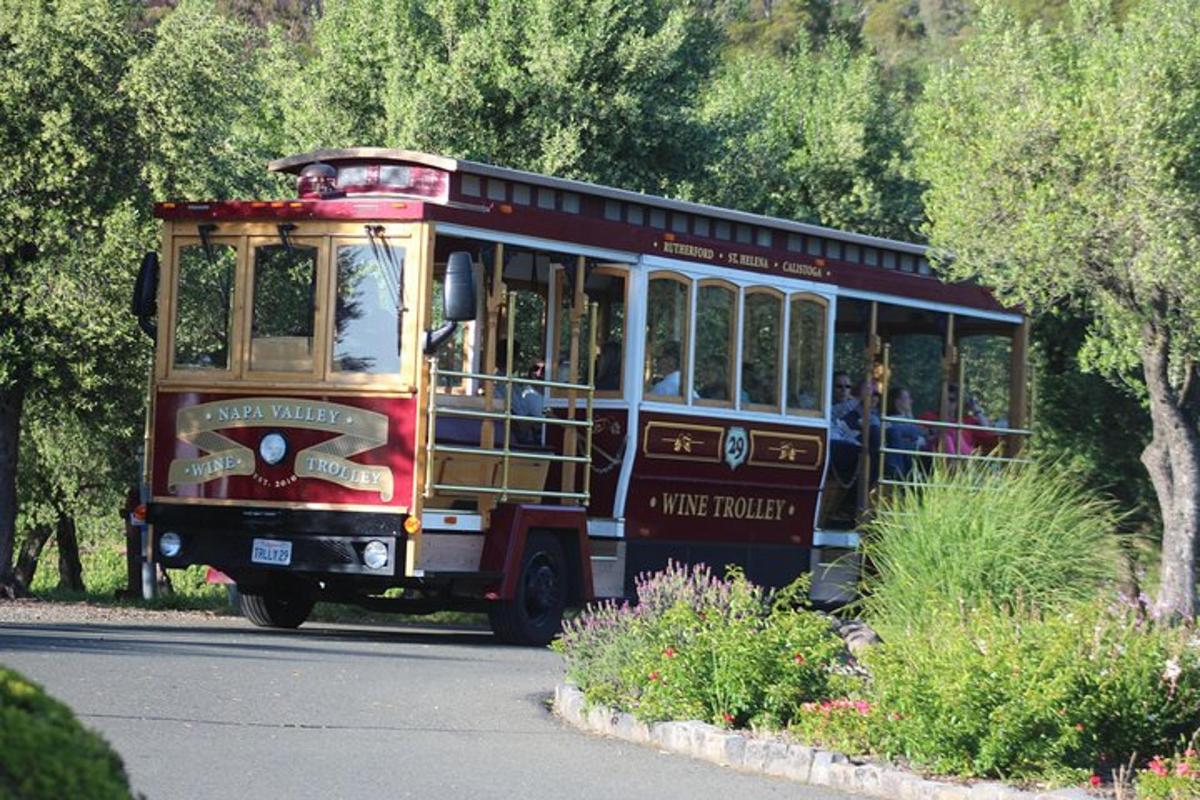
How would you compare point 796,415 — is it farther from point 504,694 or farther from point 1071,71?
point 504,694

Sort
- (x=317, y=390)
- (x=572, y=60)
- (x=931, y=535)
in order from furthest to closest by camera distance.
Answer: (x=572, y=60) < (x=317, y=390) < (x=931, y=535)

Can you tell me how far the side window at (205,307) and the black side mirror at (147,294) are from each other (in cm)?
19

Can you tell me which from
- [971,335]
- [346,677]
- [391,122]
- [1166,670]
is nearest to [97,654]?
[346,677]

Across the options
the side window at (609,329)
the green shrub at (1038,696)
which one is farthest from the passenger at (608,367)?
the green shrub at (1038,696)

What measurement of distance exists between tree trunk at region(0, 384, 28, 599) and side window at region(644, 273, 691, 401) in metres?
7.33

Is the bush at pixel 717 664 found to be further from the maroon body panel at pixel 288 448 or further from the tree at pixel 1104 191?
the tree at pixel 1104 191

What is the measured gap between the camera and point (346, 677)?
13664 millimetres

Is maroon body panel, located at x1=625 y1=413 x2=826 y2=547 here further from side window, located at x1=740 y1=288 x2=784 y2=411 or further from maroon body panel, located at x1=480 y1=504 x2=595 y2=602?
maroon body panel, located at x1=480 y1=504 x2=595 y2=602

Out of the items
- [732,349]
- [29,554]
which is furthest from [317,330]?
[29,554]

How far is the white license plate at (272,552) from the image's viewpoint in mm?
16391

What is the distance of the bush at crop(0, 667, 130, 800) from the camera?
177 inches

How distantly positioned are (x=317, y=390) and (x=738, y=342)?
14.8 feet

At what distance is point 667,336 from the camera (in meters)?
18.7

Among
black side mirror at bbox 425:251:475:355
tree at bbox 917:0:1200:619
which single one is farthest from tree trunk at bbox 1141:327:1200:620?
black side mirror at bbox 425:251:475:355
